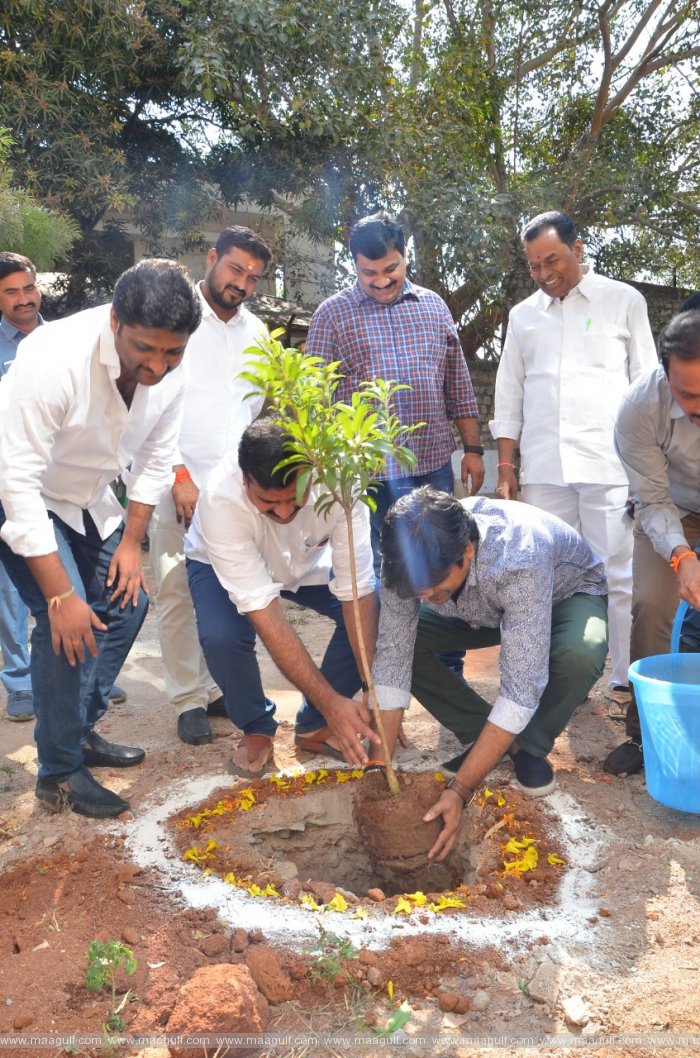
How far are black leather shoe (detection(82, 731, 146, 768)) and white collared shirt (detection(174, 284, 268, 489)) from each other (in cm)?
116

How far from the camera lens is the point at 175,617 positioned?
3.85m

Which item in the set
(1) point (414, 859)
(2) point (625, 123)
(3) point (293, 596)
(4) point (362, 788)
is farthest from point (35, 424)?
(2) point (625, 123)

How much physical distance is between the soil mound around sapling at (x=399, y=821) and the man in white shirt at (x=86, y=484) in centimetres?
87

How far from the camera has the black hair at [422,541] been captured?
2607 millimetres

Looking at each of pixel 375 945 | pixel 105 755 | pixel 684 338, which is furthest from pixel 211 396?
pixel 375 945

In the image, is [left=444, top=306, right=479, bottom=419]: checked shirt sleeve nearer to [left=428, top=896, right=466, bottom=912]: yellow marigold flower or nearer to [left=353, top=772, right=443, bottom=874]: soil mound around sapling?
[left=353, top=772, right=443, bottom=874]: soil mound around sapling

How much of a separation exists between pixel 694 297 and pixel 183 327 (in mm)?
1823

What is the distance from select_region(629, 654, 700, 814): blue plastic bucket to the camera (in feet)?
9.07

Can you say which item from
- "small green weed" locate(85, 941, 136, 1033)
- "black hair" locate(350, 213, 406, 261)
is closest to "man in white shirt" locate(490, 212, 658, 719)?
"black hair" locate(350, 213, 406, 261)

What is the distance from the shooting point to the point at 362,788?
3188 millimetres

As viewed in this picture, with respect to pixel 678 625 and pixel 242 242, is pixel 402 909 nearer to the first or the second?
pixel 678 625

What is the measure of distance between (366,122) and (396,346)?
502 centimetres

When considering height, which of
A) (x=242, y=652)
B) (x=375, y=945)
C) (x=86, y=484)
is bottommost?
(x=375, y=945)

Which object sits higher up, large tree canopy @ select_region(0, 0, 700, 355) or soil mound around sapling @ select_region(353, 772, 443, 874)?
large tree canopy @ select_region(0, 0, 700, 355)
